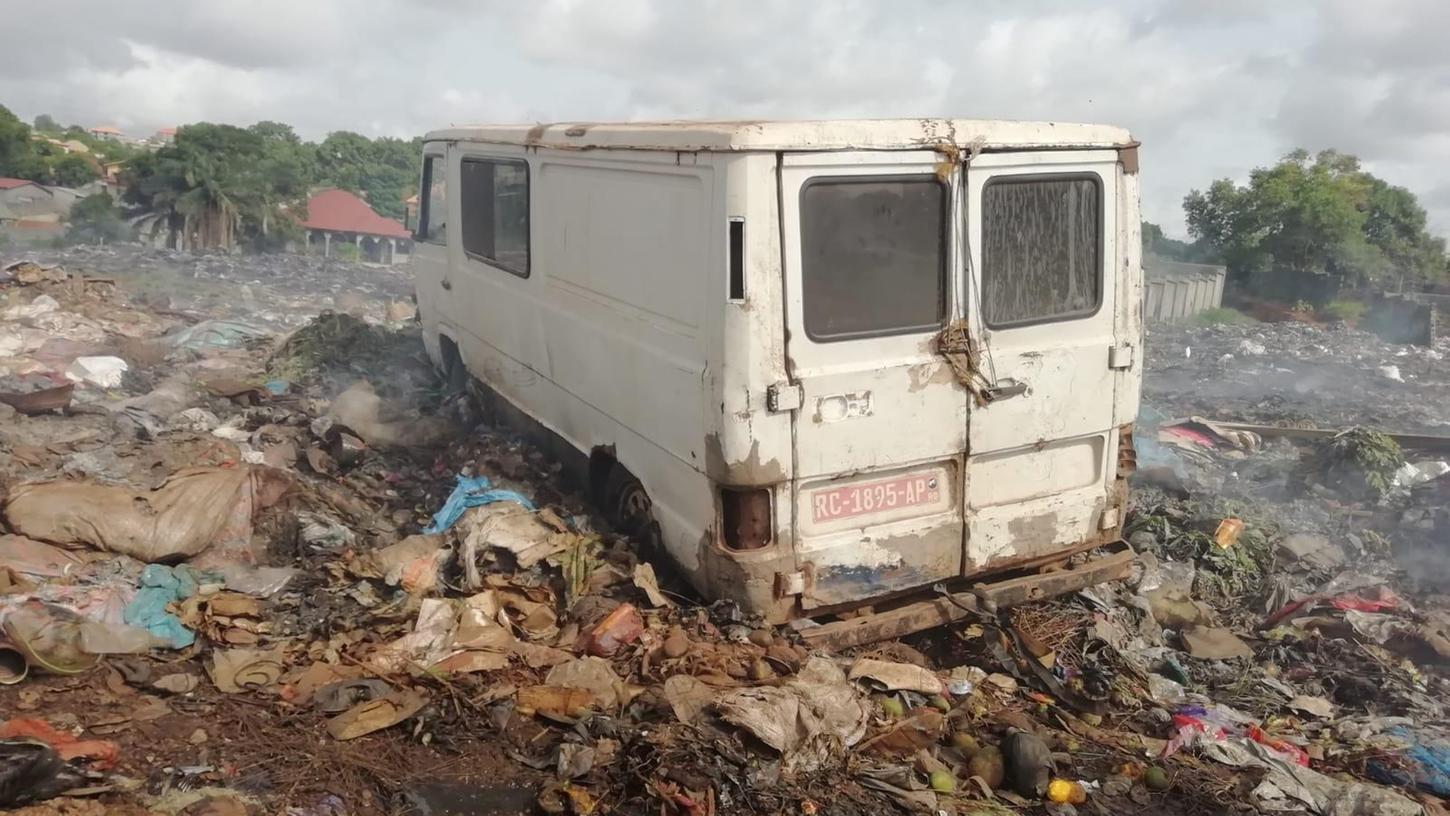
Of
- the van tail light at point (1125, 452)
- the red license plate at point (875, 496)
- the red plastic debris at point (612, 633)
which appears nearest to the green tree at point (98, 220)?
the red plastic debris at point (612, 633)

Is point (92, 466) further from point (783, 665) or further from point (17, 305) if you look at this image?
point (17, 305)

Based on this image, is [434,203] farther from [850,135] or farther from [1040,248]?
[1040,248]

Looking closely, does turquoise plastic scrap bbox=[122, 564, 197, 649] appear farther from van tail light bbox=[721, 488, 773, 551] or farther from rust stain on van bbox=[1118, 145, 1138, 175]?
rust stain on van bbox=[1118, 145, 1138, 175]

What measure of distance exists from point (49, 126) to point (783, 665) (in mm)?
97052

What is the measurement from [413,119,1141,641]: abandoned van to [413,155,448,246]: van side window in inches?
102

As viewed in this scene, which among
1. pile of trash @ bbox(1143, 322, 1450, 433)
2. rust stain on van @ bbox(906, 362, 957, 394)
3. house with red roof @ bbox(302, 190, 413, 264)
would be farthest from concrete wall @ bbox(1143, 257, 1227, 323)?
house with red roof @ bbox(302, 190, 413, 264)

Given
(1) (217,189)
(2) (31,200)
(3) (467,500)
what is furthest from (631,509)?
(2) (31,200)

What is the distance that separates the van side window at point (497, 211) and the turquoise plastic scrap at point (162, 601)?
92.2 inches

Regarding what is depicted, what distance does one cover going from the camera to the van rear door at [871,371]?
3.94 metres

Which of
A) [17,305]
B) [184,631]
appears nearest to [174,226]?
[17,305]

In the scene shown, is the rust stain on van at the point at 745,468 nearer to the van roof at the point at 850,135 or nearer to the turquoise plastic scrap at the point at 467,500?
the van roof at the point at 850,135

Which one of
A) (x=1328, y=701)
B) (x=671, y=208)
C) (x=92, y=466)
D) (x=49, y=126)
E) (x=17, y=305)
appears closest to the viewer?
(x=671, y=208)

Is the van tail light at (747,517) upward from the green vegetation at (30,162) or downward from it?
downward

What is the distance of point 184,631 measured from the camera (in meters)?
4.29
